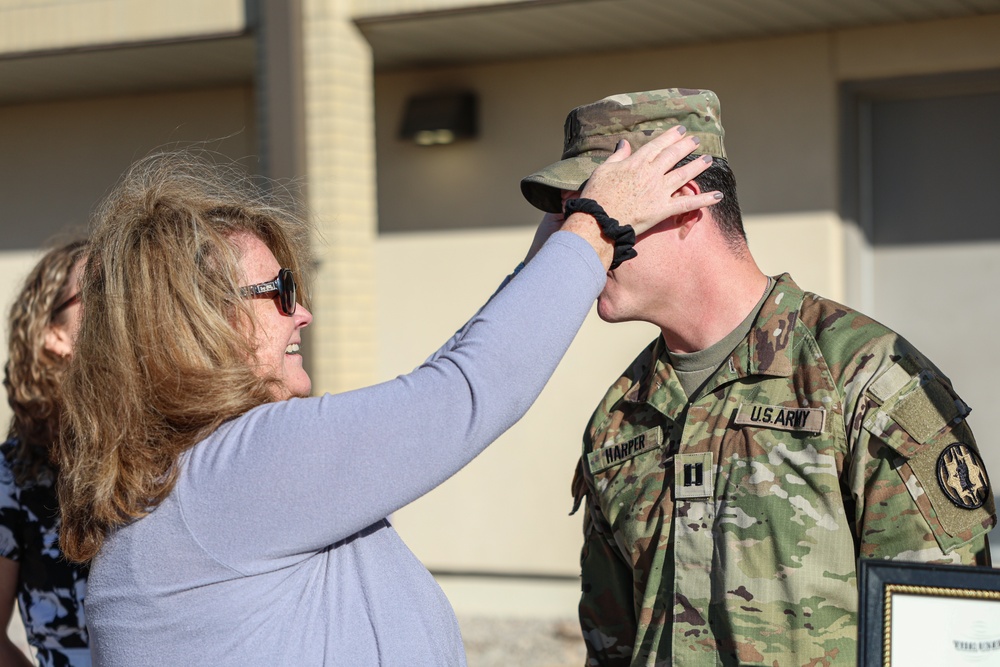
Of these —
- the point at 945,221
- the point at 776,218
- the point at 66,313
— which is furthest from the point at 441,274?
the point at 66,313

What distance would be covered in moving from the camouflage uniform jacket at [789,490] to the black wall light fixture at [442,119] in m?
4.25

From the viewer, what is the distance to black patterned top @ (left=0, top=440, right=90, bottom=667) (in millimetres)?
2396

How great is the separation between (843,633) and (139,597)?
120 centimetres

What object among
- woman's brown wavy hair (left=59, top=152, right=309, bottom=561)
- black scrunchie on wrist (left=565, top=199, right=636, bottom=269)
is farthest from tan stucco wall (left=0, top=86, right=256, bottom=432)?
black scrunchie on wrist (left=565, top=199, right=636, bottom=269)

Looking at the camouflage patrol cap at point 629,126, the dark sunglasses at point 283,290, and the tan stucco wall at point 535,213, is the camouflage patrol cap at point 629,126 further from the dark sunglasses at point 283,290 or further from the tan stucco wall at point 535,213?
the tan stucco wall at point 535,213

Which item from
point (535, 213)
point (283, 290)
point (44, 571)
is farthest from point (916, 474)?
point (535, 213)

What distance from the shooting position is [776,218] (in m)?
5.79

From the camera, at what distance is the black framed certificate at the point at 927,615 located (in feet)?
4.75

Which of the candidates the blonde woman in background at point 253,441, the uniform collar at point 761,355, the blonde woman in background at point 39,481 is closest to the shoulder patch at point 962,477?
the uniform collar at point 761,355

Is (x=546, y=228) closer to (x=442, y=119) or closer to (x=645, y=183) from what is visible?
(x=645, y=183)

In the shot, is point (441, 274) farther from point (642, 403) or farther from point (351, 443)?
point (351, 443)

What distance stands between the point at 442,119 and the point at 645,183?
465 centimetres

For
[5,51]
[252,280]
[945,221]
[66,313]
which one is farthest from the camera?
[5,51]

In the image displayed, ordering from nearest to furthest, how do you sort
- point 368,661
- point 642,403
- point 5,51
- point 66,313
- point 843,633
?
point 368,661
point 843,633
point 642,403
point 66,313
point 5,51
